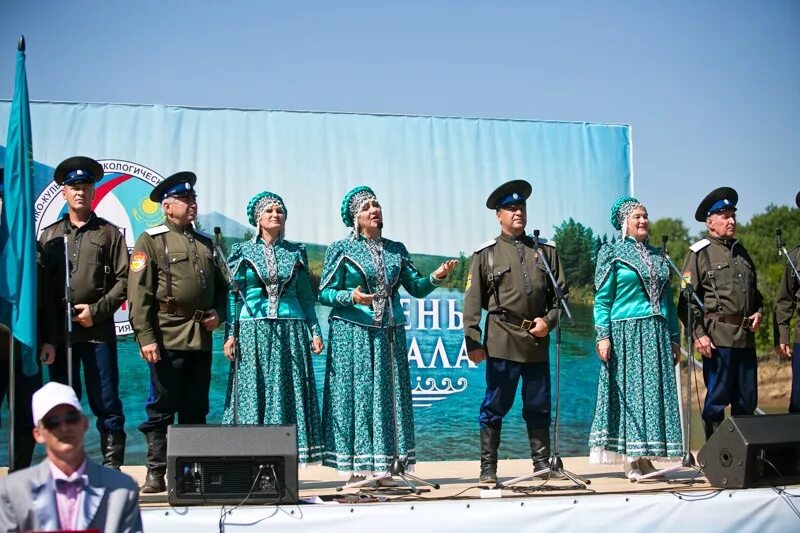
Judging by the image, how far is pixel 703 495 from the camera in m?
4.73

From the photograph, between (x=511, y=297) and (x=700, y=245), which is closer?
(x=511, y=297)

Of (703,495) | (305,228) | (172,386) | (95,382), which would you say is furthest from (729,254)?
(95,382)

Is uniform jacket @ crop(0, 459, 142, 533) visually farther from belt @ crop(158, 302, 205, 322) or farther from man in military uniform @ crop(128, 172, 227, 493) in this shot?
belt @ crop(158, 302, 205, 322)

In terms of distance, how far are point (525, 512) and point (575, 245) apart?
332cm

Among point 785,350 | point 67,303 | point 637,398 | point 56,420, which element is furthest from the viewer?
point 785,350

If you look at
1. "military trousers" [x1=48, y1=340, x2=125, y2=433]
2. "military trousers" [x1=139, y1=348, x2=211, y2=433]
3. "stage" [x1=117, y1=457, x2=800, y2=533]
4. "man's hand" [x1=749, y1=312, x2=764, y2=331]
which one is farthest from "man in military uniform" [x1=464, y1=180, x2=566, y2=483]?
"military trousers" [x1=48, y1=340, x2=125, y2=433]

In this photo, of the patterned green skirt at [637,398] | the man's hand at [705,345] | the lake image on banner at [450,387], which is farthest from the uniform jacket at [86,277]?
the man's hand at [705,345]

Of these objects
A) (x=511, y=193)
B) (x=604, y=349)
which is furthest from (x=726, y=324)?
(x=511, y=193)

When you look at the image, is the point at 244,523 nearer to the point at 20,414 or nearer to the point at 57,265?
the point at 20,414

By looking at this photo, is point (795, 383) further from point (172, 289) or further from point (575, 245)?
point (172, 289)

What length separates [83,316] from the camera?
16.8ft

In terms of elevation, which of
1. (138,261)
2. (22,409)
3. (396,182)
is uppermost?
(396,182)

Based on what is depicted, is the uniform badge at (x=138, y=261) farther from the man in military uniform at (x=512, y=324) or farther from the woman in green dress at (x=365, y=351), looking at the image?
the man in military uniform at (x=512, y=324)

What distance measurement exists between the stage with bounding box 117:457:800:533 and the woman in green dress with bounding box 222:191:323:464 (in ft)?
1.95
